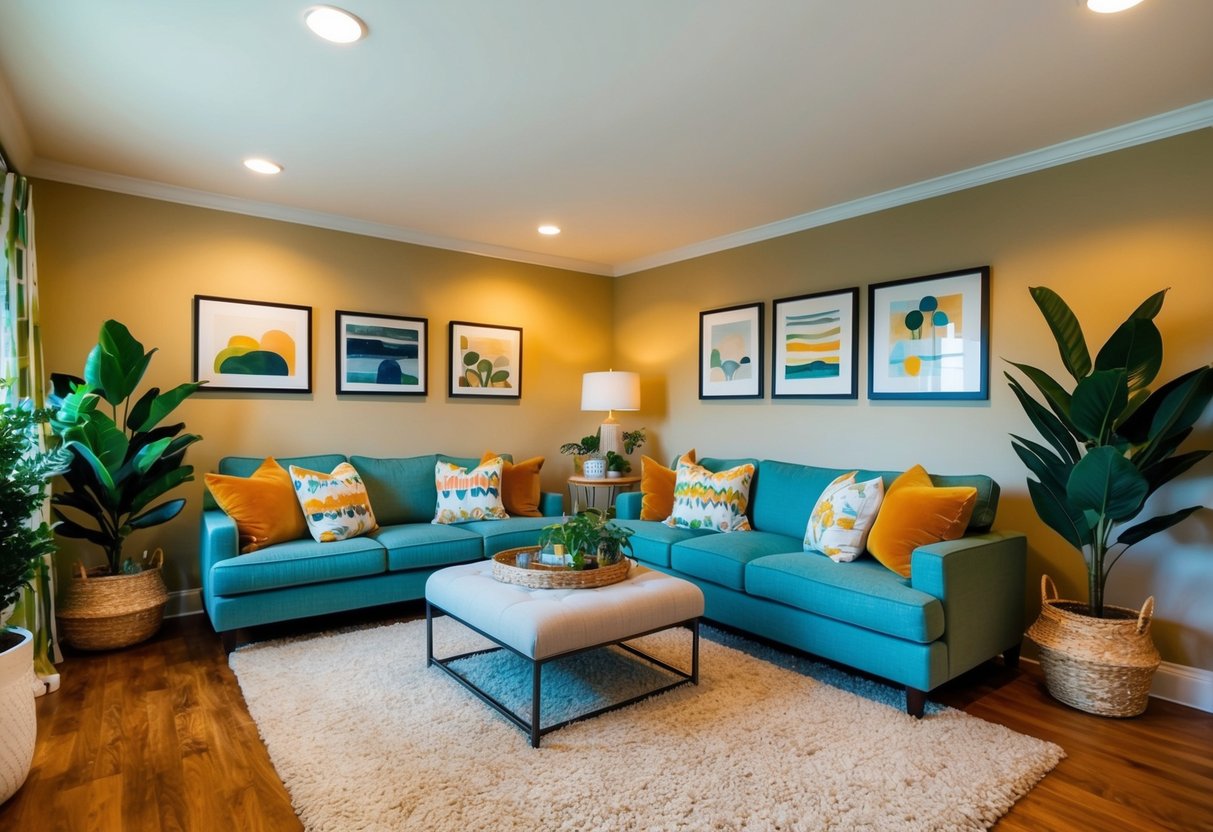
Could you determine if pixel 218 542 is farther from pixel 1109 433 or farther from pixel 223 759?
pixel 1109 433

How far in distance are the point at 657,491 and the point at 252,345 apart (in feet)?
8.76

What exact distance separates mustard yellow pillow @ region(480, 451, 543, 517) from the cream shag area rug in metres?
1.44

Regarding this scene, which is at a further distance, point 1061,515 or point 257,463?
point 257,463

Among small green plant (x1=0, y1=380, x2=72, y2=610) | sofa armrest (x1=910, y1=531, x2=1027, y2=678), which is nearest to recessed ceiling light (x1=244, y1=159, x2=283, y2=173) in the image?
small green plant (x1=0, y1=380, x2=72, y2=610)

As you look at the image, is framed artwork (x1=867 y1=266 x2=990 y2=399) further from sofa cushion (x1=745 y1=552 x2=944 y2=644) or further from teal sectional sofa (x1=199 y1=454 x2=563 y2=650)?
teal sectional sofa (x1=199 y1=454 x2=563 y2=650)

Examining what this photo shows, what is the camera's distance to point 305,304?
13.3 ft

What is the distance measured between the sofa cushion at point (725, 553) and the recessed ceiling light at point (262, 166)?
289cm

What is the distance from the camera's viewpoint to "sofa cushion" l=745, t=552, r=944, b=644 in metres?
2.45

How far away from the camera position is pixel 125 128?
2844 millimetres

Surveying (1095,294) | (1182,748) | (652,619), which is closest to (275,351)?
(652,619)

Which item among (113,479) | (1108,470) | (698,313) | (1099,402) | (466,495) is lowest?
(466,495)

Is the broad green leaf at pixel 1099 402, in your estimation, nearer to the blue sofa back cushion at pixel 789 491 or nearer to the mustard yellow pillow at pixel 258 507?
the blue sofa back cushion at pixel 789 491

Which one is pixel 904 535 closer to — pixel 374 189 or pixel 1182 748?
pixel 1182 748

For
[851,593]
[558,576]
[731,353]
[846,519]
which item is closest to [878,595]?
[851,593]
